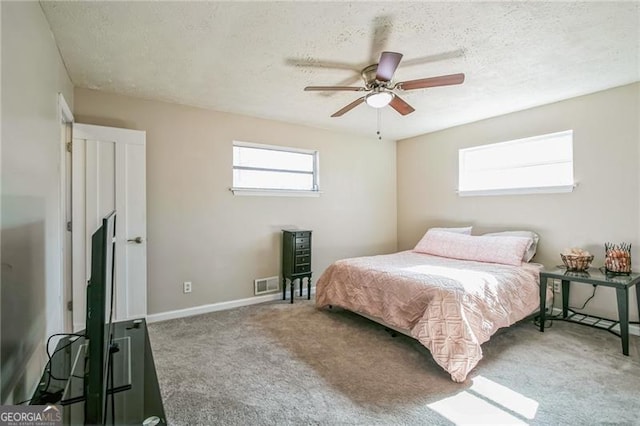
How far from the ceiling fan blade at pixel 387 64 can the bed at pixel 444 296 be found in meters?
1.66

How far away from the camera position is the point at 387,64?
2146 millimetres

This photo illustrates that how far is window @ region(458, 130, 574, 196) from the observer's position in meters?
3.55

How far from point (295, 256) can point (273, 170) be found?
1195 millimetres

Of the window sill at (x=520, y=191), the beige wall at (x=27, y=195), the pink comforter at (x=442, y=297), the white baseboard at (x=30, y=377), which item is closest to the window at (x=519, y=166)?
the window sill at (x=520, y=191)

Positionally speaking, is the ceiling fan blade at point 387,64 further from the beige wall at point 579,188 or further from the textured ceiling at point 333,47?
the beige wall at point 579,188

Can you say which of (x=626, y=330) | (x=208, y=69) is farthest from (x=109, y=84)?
(x=626, y=330)

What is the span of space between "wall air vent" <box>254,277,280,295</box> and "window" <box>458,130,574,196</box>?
2861 mm

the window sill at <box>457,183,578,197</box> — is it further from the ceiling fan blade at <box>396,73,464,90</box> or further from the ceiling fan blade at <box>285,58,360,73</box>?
the ceiling fan blade at <box>285,58,360,73</box>

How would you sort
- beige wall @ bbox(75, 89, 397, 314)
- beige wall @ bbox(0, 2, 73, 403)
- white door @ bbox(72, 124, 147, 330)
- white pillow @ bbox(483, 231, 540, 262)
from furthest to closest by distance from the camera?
white pillow @ bbox(483, 231, 540, 262)
beige wall @ bbox(75, 89, 397, 314)
white door @ bbox(72, 124, 147, 330)
beige wall @ bbox(0, 2, 73, 403)

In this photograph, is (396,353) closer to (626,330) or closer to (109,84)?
(626,330)

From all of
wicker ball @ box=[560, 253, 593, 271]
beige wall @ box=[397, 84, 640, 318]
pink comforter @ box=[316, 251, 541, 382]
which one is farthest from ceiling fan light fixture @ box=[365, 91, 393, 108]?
wicker ball @ box=[560, 253, 593, 271]

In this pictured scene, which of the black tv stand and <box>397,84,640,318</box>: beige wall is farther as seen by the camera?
<box>397,84,640,318</box>: beige wall

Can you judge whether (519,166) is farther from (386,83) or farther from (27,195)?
(27,195)

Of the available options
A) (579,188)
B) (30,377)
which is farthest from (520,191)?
(30,377)
